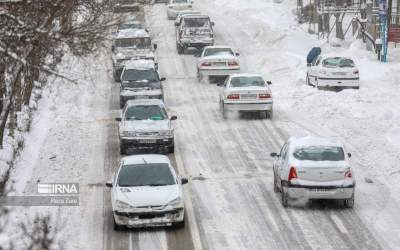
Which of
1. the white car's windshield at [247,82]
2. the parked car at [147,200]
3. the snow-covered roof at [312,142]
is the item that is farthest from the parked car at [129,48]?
the parked car at [147,200]

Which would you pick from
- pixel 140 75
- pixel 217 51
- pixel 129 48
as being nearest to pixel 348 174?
pixel 140 75

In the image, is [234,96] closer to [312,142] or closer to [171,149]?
[171,149]

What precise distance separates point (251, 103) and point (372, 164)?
21.2 ft

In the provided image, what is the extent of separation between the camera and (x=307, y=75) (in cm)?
3588

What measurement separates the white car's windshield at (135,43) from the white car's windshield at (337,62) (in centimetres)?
840

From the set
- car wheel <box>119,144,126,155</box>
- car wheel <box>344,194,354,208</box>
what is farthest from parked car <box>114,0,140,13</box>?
car wheel <box>344,194,354,208</box>

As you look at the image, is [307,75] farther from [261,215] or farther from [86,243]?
[86,243]

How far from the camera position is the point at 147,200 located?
58.3 ft

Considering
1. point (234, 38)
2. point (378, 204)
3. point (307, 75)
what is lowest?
point (234, 38)

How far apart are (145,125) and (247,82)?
235 inches

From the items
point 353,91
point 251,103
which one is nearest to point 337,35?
point 353,91

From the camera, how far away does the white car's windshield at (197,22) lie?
46031 millimetres

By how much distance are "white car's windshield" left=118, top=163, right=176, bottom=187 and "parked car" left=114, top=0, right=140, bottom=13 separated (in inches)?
214

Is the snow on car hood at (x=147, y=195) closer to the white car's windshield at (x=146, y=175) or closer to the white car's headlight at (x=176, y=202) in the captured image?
the white car's headlight at (x=176, y=202)
